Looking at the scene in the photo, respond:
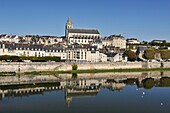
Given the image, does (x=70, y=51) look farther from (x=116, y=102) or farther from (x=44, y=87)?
(x=116, y=102)

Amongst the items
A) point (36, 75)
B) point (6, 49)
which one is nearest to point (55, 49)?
point (6, 49)

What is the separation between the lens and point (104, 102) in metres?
18.5

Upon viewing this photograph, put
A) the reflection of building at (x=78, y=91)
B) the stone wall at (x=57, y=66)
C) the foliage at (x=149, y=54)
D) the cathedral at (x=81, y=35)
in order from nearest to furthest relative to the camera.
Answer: the reflection of building at (x=78, y=91), the stone wall at (x=57, y=66), the foliage at (x=149, y=54), the cathedral at (x=81, y=35)

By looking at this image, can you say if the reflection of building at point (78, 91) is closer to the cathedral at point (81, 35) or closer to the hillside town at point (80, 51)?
the hillside town at point (80, 51)

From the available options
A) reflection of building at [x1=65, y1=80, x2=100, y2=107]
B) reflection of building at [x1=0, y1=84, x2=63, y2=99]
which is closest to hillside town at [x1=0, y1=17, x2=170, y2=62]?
reflection of building at [x1=65, y1=80, x2=100, y2=107]

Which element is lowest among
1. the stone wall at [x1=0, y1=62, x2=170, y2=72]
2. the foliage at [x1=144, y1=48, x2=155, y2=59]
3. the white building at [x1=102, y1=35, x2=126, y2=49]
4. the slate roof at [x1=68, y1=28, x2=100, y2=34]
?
the stone wall at [x1=0, y1=62, x2=170, y2=72]

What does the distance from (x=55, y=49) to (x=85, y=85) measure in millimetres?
23887

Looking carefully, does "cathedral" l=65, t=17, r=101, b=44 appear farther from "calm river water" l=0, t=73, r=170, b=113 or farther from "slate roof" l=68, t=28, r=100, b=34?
"calm river water" l=0, t=73, r=170, b=113

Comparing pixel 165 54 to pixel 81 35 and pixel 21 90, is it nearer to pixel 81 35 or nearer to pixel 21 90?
pixel 81 35

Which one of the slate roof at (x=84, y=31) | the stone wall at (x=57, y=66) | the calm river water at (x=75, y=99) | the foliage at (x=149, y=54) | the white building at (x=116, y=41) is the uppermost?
the slate roof at (x=84, y=31)

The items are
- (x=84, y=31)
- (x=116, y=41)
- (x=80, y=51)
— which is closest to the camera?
(x=80, y=51)

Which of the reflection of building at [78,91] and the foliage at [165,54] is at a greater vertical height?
the foliage at [165,54]

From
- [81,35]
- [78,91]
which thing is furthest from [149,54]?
[78,91]

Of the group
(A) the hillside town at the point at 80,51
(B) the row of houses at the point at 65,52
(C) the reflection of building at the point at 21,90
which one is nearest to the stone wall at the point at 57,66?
(A) the hillside town at the point at 80,51
